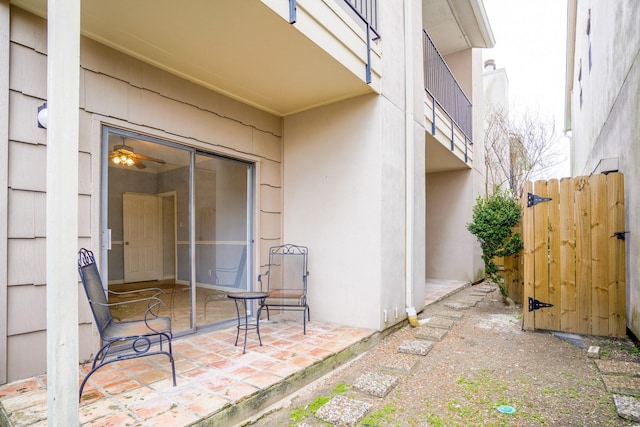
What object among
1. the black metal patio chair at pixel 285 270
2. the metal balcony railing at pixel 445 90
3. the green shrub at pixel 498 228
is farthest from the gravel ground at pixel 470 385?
the metal balcony railing at pixel 445 90

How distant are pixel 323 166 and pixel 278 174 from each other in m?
0.70

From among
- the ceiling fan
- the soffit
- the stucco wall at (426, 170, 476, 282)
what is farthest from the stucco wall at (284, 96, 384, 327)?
the soffit

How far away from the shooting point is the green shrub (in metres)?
5.11

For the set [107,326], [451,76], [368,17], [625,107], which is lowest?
[107,326]

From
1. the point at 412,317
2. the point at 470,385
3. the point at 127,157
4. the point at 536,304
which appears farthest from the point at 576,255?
the point at 127,157

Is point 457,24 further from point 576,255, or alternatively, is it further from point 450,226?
point 576,255

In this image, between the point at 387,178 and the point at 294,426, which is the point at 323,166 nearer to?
the point at 387,178

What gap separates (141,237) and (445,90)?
5.98 metres

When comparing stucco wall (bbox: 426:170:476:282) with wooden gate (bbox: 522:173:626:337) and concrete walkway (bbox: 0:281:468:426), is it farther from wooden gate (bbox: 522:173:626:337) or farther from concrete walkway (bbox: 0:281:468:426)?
concrete walkway (bbox: 0:281:468:426)

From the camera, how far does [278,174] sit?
456 cm

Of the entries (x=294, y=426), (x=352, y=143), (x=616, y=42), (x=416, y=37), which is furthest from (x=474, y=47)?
(x=294, y=426)

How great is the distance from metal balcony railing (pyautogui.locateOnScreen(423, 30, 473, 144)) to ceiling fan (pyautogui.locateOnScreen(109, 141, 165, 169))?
4.25 m

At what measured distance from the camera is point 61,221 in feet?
5.29

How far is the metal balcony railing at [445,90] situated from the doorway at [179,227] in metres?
3.70
